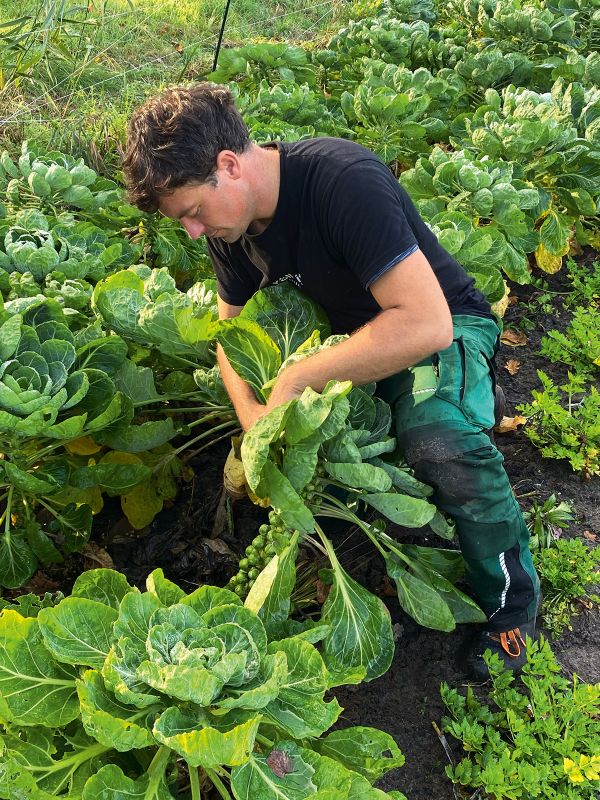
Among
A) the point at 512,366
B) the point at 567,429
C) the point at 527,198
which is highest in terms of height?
the point at 527,198

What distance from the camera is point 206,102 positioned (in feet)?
7.45

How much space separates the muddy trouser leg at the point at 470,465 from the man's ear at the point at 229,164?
84 cm

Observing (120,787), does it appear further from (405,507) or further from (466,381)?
(466,381)

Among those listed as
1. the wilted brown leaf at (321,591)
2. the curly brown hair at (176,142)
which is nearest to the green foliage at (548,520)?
the wilted brown leaf at (321,591)

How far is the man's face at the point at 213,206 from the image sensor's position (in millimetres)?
2248

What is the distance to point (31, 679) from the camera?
5.90 feet

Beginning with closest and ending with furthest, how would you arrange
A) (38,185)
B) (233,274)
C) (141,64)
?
(233,274), (38,185), (141,64)

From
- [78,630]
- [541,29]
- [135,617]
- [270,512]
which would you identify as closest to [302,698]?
[135,617]

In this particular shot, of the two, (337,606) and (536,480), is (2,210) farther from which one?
(536,480)

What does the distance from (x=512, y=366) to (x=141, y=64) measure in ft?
14.4

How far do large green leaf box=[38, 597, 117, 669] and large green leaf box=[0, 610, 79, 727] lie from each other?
6cm

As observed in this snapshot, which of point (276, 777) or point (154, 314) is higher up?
point (154, 314)

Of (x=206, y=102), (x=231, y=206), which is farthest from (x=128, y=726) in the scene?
(x=206, y=102)

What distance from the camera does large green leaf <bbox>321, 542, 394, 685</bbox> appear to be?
2.23 meters
